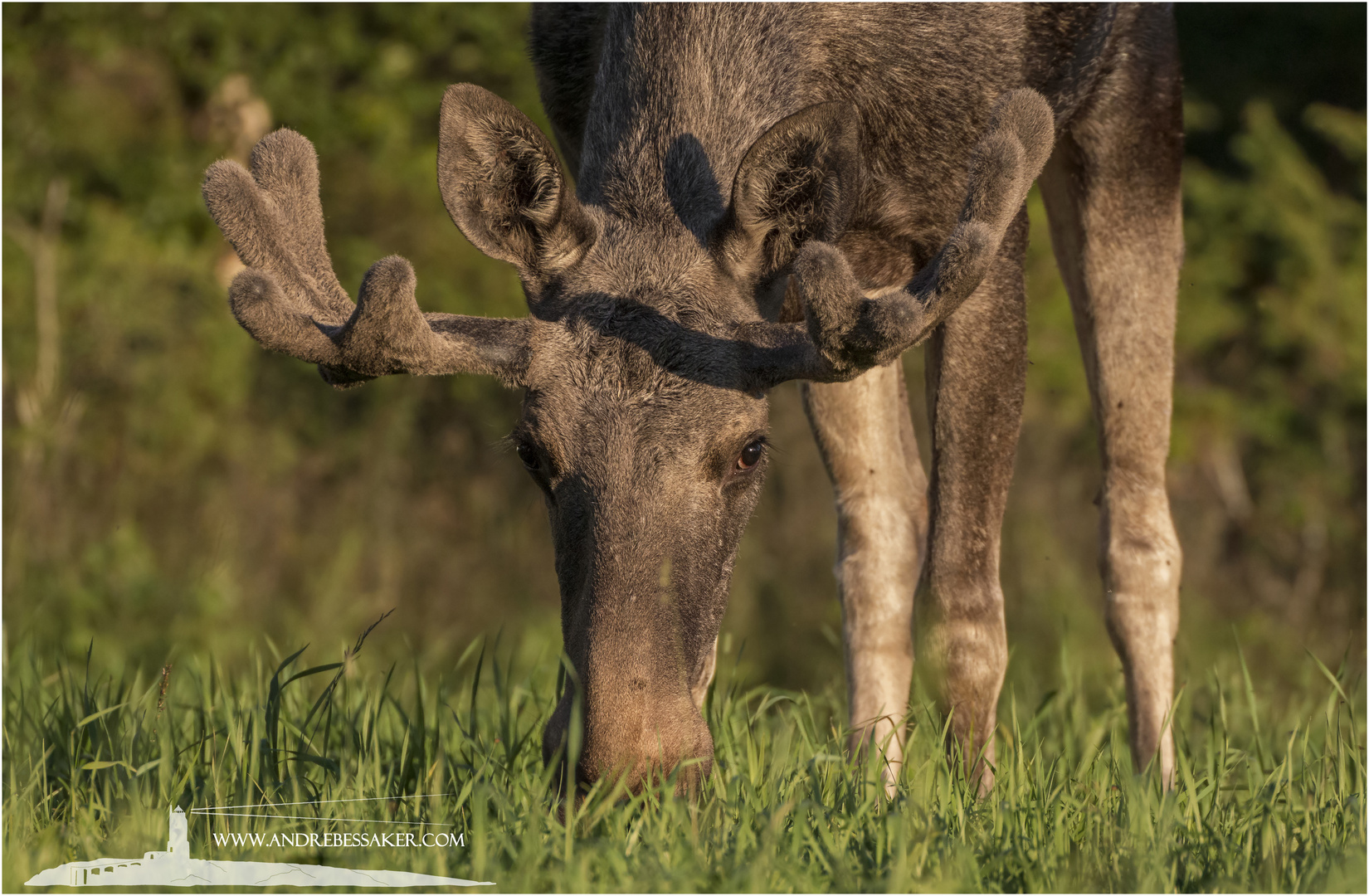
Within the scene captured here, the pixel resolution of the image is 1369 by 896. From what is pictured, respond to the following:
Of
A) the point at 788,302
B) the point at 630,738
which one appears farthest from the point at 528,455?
the point at 788,302

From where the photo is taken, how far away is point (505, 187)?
3.80 meters

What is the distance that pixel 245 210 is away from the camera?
147 inches

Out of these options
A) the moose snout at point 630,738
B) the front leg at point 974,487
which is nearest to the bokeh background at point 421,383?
the front leg at point 974,487

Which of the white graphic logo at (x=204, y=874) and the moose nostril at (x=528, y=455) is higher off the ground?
the moose nostril at (x=528, y=455)

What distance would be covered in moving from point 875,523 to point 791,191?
1612mm

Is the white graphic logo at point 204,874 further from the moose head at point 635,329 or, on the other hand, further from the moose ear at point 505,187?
the moose ear at point 505,187

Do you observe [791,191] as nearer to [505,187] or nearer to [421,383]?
[505,187]

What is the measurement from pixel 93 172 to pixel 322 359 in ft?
22.5

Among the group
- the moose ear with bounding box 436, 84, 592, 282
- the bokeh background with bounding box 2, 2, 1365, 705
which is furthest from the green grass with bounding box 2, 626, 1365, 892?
the bokeh background with bounding box 2, 2, 1365, 705

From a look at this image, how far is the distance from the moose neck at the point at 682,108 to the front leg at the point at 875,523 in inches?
48.0

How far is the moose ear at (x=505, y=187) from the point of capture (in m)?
3.71

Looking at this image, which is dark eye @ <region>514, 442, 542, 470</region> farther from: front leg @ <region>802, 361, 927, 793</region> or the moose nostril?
front leg @ <region>802, 361, 927, 793</region>

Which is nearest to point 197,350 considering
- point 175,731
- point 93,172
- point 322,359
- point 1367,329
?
point 93,172

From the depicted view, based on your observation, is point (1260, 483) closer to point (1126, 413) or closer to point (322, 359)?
point (1126, 413)
